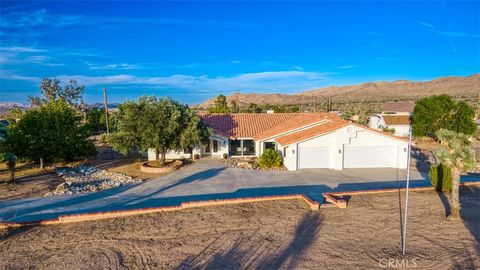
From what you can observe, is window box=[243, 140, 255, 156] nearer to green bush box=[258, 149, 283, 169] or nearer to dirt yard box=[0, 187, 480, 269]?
green bush box=[258, 149, 283, 169]

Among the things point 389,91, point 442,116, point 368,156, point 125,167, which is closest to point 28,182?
point 125,167

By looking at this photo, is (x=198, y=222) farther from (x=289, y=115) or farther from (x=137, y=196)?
(x=289, y=115)

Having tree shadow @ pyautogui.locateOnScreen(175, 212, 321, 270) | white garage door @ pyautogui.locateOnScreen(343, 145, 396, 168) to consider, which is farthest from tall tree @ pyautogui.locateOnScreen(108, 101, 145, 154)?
white garage door @ pyautogui.locateOnScreen(343, 145, 396, 168)

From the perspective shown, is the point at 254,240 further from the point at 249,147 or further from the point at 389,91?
the point at 389,91

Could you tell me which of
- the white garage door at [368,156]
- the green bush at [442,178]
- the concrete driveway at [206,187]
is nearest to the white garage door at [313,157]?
the concrete driveway at [206,187]

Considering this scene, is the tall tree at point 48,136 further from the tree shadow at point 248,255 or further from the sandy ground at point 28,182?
the tree shadow at point 248,255

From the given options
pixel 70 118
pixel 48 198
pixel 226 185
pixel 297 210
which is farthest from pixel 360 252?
pixel 70 118
